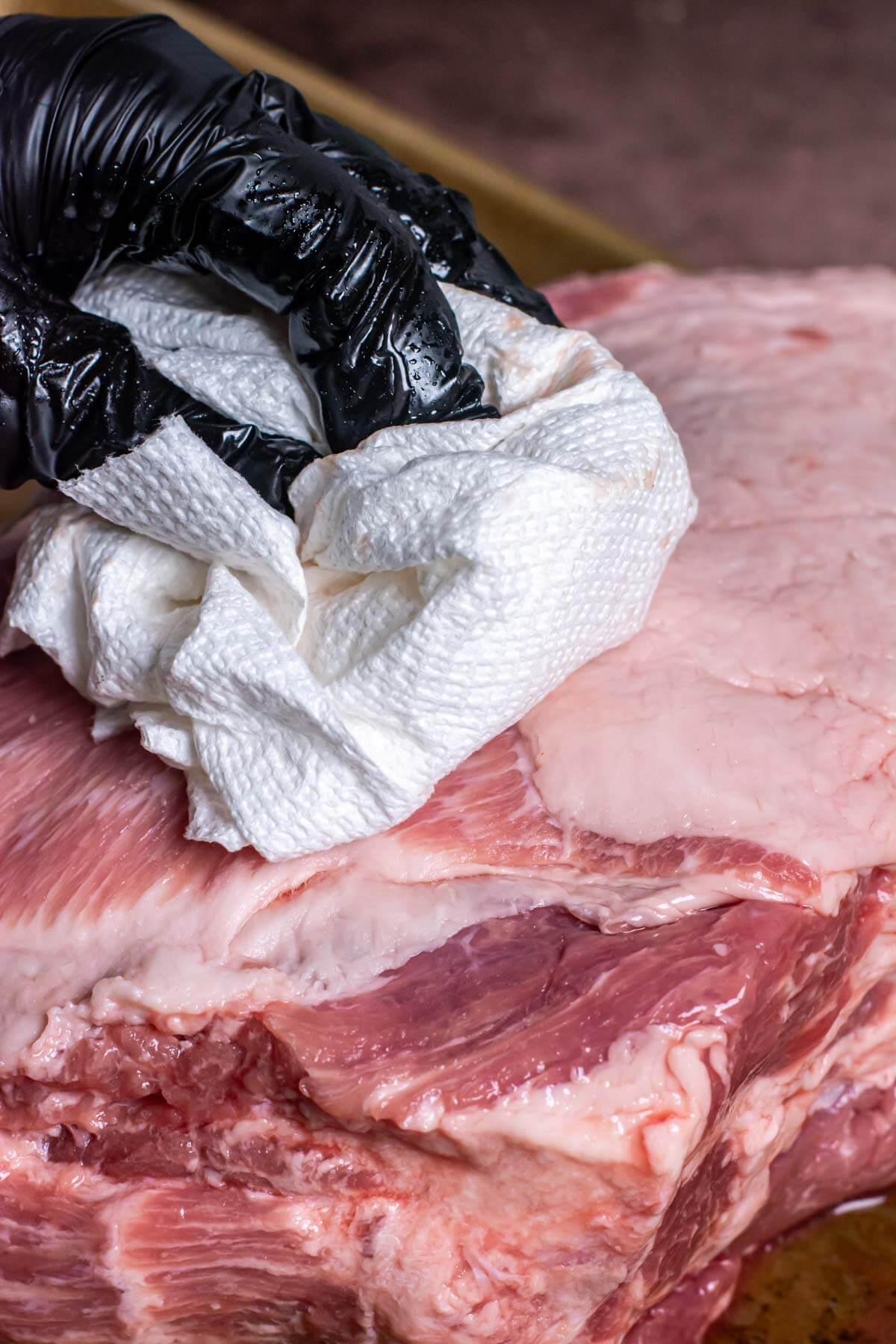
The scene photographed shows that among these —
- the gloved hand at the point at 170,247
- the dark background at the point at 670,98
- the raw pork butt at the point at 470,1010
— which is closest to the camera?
the raw pork butt at the point at 470,1010

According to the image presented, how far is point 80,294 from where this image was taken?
5.04 ft

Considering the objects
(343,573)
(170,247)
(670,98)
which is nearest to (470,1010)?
(343,573)

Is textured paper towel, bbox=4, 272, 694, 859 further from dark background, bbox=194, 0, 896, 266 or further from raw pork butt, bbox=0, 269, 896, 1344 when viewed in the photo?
dark background, bbox=194, 0, 896, 266

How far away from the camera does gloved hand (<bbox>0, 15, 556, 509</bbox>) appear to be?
1376 millimetres

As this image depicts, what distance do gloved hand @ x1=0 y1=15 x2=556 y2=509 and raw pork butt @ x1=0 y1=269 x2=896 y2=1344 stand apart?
1.16 feet

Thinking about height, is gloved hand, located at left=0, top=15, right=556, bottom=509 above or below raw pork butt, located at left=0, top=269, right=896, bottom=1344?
above

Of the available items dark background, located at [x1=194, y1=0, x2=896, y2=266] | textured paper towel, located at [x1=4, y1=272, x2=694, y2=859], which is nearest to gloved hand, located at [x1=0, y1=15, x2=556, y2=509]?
textured paper towel, located at [x1=4, y1=272, x2=694, y2=859]

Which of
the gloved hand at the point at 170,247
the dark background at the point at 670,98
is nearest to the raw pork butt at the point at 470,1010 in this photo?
the gloved hand at the point at 170,247

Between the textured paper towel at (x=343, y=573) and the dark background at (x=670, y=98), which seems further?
the dark background at (x=670, y=98)

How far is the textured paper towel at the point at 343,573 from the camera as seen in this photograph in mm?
1283

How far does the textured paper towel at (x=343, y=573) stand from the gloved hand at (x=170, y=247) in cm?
5

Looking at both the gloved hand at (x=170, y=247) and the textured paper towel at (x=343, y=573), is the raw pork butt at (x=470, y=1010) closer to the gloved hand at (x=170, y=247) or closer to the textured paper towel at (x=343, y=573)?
the textured paper towel at (x=343, y=573)

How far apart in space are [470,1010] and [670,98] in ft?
15.3

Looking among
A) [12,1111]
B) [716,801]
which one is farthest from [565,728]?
[12,1111]
